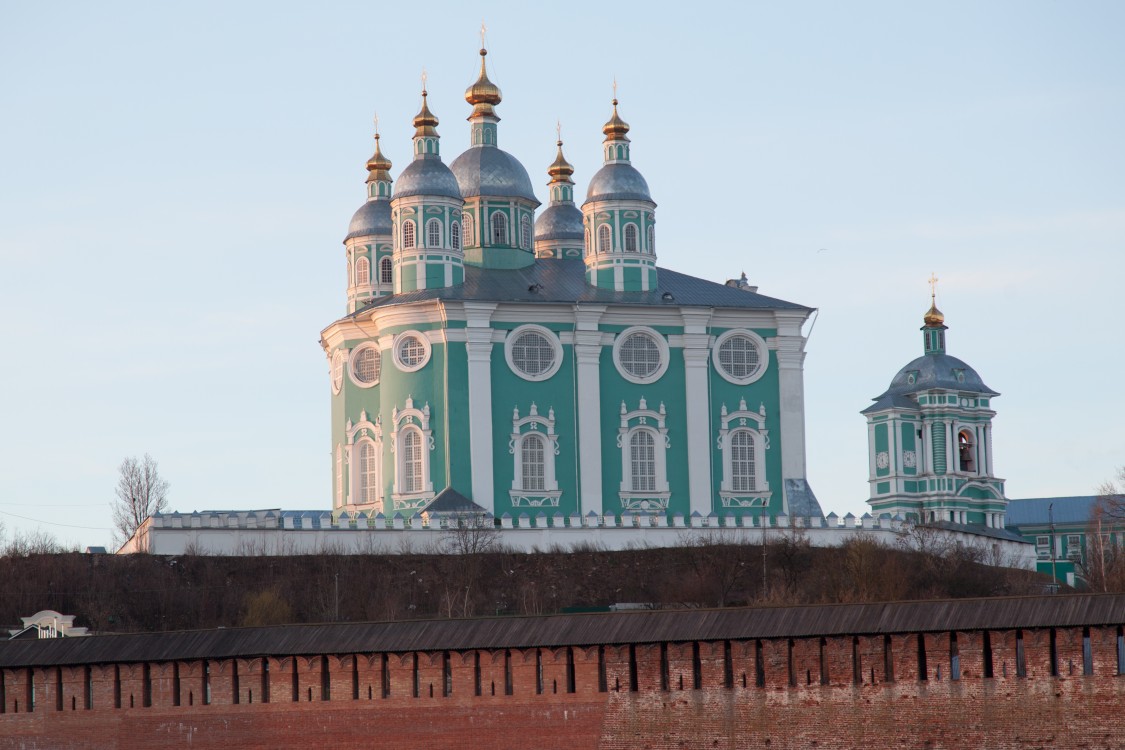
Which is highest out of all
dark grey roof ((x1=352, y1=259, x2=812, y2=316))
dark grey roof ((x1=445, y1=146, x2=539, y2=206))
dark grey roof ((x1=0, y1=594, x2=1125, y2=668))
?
dark grey roof ((x1=445, y1=146, x2=539, y2=206))

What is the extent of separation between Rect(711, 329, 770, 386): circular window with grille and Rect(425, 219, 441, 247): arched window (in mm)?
7637

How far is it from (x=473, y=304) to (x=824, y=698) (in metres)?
26.3

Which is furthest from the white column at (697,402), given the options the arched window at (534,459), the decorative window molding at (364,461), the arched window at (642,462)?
the decorative window molding at (364,461)

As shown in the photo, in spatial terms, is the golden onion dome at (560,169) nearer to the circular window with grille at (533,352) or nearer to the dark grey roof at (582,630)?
the circular window with grille at (533,352)

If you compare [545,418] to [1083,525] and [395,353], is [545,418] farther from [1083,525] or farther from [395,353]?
[1083,525]

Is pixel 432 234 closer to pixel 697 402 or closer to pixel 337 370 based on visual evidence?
pixel 337 370

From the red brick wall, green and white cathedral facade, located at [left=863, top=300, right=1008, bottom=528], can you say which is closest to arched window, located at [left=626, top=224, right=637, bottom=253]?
green and white cathedral facade, located at [left=863, top=300, right=1008, bottom=528]

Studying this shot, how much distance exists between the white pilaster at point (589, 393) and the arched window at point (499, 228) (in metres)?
4.88

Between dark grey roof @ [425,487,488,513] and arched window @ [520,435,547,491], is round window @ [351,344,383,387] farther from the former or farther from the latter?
dark grey roof @ [425,487,488,513]

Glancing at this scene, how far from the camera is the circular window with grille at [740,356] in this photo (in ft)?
201

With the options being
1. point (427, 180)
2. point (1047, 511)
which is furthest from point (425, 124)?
point (1047, 511)

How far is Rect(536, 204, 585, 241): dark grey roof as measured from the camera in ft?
222

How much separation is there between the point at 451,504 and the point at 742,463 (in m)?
8.30

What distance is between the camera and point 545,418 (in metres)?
59.6
